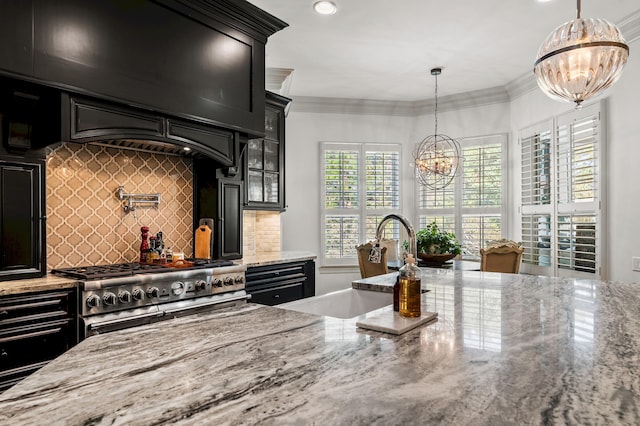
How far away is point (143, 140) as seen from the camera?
2697 millimetres

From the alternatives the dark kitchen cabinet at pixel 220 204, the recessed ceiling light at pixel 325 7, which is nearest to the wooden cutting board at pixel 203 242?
the dark kitchen cabinet at pixel 220 204

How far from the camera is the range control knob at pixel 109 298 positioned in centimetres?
237

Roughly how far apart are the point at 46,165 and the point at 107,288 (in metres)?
0.93

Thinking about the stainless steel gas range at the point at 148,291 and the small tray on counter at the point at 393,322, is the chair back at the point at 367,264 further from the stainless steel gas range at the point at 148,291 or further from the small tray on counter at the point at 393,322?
the small tray on counter at the point at 393,322

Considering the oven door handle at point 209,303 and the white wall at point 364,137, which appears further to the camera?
the white wall at point 364,137

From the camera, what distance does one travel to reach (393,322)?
128cm

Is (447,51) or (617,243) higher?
(447,51)

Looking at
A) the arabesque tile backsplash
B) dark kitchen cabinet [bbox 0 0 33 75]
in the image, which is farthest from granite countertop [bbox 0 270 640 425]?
the arabesque tile backsplash

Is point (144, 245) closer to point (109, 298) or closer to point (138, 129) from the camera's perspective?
point (109, 298)

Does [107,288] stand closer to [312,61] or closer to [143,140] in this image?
[143,140]

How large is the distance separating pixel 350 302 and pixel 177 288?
128 centimetres

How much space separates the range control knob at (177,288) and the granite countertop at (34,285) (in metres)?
0.57

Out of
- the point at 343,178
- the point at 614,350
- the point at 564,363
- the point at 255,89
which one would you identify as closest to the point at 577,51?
the point at 614,350

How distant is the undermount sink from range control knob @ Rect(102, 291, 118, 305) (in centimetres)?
127
